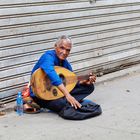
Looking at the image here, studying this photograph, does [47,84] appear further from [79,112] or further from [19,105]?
[79,112]

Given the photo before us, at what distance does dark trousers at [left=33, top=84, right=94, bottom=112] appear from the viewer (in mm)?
6242

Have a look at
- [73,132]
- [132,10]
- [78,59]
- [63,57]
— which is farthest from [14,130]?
[132,10]

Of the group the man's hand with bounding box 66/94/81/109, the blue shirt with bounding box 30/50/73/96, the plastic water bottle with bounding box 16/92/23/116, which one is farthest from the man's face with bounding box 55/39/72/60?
the plastic water bottle with bounding box 16/92/23/116

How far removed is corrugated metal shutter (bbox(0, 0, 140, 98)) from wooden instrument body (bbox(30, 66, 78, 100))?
74 cm

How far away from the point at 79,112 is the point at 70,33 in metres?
2.22

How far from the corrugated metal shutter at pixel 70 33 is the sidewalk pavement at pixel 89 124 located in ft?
2.98

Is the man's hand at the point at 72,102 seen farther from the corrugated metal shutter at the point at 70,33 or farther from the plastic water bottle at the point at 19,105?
the corrugated metal shutter at the point at 70,33

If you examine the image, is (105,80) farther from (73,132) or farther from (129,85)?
(73,132)

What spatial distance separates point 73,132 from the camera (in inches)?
221

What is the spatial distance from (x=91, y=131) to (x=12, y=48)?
1941 mm

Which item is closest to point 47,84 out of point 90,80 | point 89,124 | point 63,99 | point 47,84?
point 47,84

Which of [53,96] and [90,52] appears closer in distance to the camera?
[53,96]

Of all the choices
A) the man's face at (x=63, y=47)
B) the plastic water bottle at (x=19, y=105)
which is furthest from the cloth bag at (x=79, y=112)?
the man's face at (x=63, y=47)

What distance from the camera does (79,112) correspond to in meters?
6.07
